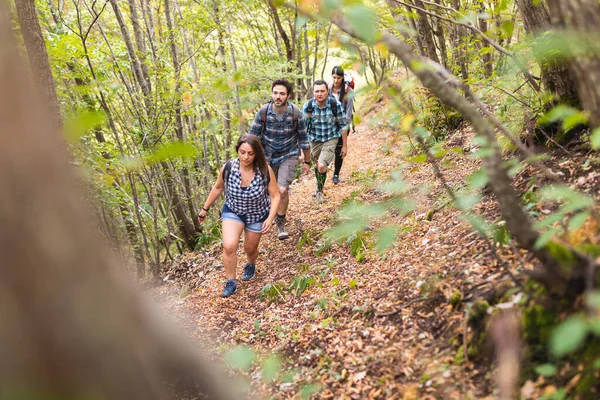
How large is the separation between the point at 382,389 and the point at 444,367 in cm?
45

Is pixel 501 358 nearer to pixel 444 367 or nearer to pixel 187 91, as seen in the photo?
pixel 444 367

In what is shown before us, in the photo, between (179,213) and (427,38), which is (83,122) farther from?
(179,213)

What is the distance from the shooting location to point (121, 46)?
7367 millimetres

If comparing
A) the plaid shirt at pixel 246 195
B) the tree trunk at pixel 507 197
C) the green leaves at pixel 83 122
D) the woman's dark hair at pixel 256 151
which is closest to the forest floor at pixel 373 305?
the tree trunk at pixel 507 197

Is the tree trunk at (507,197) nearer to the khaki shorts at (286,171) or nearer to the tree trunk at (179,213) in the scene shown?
the khaki shorts at (286,171)

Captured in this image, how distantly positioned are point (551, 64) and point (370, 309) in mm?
2740

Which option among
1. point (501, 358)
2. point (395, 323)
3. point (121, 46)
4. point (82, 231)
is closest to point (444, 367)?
point (501, 358)

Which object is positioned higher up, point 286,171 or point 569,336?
point 569,336

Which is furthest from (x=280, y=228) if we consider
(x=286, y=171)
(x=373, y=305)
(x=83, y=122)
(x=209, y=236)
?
(x=83, y=122)

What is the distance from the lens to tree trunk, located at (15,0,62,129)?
3672mm

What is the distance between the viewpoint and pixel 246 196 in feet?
16.4

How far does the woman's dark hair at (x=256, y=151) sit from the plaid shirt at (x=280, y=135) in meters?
0.98

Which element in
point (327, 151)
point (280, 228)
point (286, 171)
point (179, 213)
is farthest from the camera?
point (179, 213)

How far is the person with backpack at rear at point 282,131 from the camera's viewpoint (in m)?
5.80
